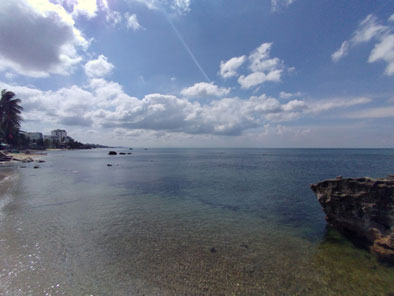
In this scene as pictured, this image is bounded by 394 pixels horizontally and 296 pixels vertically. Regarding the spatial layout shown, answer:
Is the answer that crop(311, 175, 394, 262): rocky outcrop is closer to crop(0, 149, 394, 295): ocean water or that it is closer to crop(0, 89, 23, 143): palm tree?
crop(0, 149, 394, 295): ocean water

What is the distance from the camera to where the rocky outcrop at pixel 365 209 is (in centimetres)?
1041

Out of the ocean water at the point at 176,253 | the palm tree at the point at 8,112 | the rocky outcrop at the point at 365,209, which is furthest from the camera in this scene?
the palm tree at the point at 8,112

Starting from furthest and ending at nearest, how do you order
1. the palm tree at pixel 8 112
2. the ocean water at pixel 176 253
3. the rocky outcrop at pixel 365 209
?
1. the palm tree at pixel 8 112
2. the rocky outcrop at pixel 365 209
3. the ocean water at pixel 176 253

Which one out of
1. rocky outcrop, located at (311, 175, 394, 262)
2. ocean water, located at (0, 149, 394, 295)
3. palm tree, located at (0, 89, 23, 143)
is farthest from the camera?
palm tree, located at (0, 89, 23, 143)

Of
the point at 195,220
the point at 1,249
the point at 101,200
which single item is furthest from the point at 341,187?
the point at 101,200

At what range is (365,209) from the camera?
37.8ft


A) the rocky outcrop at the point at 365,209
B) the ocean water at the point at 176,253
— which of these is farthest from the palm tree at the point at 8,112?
the rocky outcrop at the point at 365,209

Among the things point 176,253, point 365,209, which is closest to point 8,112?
point 176,253

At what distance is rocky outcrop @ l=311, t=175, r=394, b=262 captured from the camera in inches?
410

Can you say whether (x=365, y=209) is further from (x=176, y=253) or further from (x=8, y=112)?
(x=8, y=112)

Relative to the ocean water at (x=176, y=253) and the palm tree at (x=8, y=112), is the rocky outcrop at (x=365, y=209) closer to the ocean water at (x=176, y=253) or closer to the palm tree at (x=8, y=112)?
the ocean water at (x=176, y=253)

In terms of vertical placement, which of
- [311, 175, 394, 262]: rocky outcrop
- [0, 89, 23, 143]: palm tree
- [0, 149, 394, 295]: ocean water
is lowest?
[0, 149, 394, 295]: ocean water

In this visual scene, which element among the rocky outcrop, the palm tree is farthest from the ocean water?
the palm tree

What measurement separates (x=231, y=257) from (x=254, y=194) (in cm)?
1660
